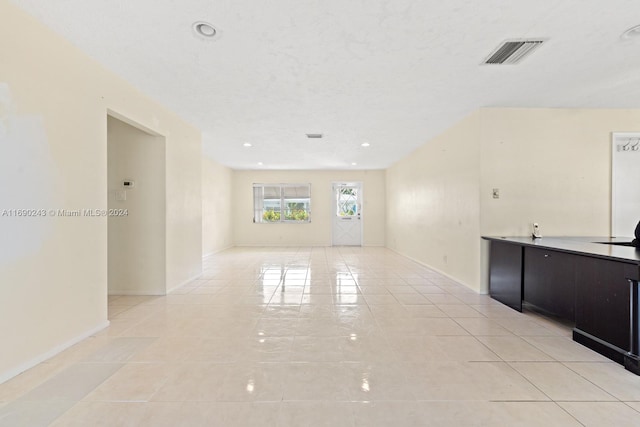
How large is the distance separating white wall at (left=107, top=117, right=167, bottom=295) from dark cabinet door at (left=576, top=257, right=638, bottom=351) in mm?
4603

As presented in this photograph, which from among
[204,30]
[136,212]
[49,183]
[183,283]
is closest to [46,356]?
[49,183]

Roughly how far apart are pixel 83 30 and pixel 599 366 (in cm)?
468

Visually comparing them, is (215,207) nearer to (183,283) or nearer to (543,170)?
(183,283)

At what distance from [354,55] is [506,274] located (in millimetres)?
3060

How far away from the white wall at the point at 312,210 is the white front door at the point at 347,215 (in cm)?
20

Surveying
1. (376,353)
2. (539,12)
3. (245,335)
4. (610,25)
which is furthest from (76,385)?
(610,25)

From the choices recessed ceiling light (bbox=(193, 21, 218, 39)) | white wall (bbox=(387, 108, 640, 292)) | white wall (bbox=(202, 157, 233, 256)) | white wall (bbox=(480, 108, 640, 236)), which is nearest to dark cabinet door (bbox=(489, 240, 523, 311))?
white wall (bbox=(387, 108, 640, 292))

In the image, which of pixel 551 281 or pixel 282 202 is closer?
pixel 551 281

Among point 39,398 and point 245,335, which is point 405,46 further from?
point 39,398

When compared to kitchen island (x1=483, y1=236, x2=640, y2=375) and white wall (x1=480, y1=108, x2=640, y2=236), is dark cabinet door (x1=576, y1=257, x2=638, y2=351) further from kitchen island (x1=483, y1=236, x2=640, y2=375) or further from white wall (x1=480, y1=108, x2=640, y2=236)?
white wall (x1=480, y1=108, x2=640, y2=236)

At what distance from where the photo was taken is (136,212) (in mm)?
3836

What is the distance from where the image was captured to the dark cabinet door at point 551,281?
8.59 feet

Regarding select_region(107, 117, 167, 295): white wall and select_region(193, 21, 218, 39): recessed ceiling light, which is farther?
select_region(107, 117, 167, 295): white wall

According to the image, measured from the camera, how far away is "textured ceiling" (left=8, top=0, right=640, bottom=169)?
79.4 inches
